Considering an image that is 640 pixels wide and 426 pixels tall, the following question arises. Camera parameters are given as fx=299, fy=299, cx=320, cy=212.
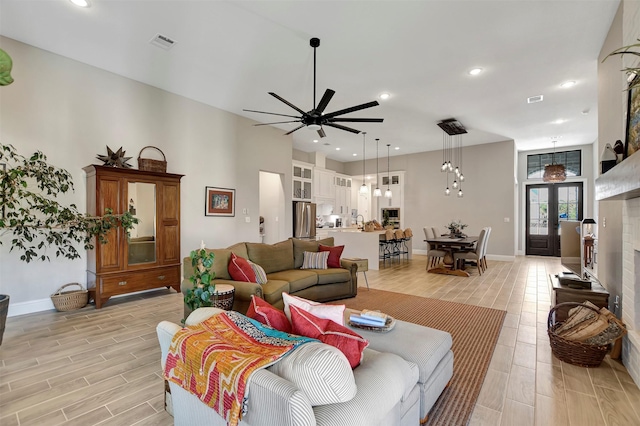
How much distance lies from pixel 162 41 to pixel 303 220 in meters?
5.26

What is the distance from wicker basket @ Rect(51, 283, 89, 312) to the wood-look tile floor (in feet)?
0.30

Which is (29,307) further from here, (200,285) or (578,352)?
(578,352)

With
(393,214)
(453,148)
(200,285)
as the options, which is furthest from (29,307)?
(453,148)

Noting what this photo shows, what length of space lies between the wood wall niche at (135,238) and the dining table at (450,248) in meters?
5.08

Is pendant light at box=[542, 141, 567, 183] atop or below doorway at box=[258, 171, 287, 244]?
atop

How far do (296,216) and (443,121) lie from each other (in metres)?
4.22

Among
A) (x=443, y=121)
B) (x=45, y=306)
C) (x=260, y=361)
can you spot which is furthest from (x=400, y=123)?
(x=45, y=306)

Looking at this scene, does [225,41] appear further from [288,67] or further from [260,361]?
[260,361]

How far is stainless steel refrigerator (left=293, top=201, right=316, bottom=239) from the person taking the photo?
8.05 meters

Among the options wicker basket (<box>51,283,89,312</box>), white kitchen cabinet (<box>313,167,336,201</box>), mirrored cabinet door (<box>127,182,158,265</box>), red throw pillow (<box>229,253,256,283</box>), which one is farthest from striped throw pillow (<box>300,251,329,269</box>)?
white kitchen cabinet (<box>313,167,336,201</box>)

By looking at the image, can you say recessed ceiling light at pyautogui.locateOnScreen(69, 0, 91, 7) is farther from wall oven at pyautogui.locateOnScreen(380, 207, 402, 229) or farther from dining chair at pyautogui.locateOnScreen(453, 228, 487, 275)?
wall oven at pyautogui.locateOnScreen(380, 207, 402, 229)

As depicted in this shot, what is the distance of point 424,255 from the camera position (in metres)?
9.47

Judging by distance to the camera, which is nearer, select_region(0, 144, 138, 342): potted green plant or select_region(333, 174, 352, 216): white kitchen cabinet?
select_region(0, 144, 138, 342): potted green plant

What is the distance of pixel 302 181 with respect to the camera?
8727mm
